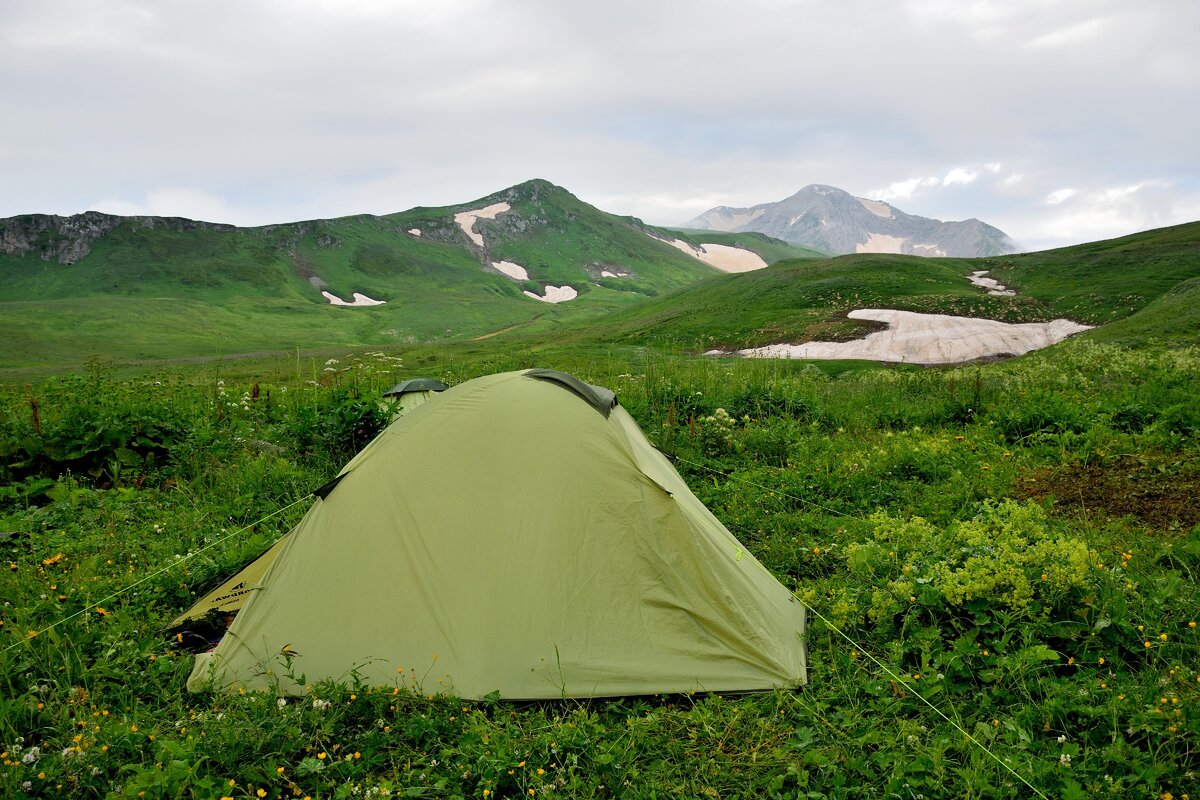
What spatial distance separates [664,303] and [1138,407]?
6173cm

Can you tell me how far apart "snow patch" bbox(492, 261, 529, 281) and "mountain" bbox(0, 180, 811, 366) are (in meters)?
0.52

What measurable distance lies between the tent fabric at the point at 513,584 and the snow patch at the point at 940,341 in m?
22.8

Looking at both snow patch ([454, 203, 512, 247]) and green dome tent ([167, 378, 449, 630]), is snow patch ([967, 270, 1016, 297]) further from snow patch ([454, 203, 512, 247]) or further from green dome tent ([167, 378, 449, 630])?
snow patch ([454, 203, 512, 247])

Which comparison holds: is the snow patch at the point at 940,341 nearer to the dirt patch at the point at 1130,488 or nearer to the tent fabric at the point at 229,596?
the dirt patch at the point at 1130,488

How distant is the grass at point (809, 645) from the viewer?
3.73 metres

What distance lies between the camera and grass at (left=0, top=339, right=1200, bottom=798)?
373 centimetres

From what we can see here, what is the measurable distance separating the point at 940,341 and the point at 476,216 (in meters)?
174

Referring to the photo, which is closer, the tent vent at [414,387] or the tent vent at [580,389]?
the tent vent at [580,389]

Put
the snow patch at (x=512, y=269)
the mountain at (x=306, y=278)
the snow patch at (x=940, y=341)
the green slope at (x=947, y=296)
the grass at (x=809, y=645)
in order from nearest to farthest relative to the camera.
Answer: the grass at (x=809, y=645), the snow patch at (x=940, y=341), the green slope at (x=947, y=296), the mountain at (x=306, y=278), the snow patch at (x=512, y=269)

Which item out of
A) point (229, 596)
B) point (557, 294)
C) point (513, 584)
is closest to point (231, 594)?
point (229, 596)

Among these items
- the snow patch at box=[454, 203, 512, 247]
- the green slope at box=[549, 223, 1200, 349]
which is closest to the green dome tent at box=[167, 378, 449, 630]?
the green slope at box=[549, 223, 1200, 349]

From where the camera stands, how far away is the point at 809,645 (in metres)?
5.17

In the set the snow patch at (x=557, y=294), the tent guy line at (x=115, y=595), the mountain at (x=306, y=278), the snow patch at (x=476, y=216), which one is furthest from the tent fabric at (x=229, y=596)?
the snow patch at (x=476, y=216)

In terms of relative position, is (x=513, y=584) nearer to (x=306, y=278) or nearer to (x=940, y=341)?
(x=940, y=341)
